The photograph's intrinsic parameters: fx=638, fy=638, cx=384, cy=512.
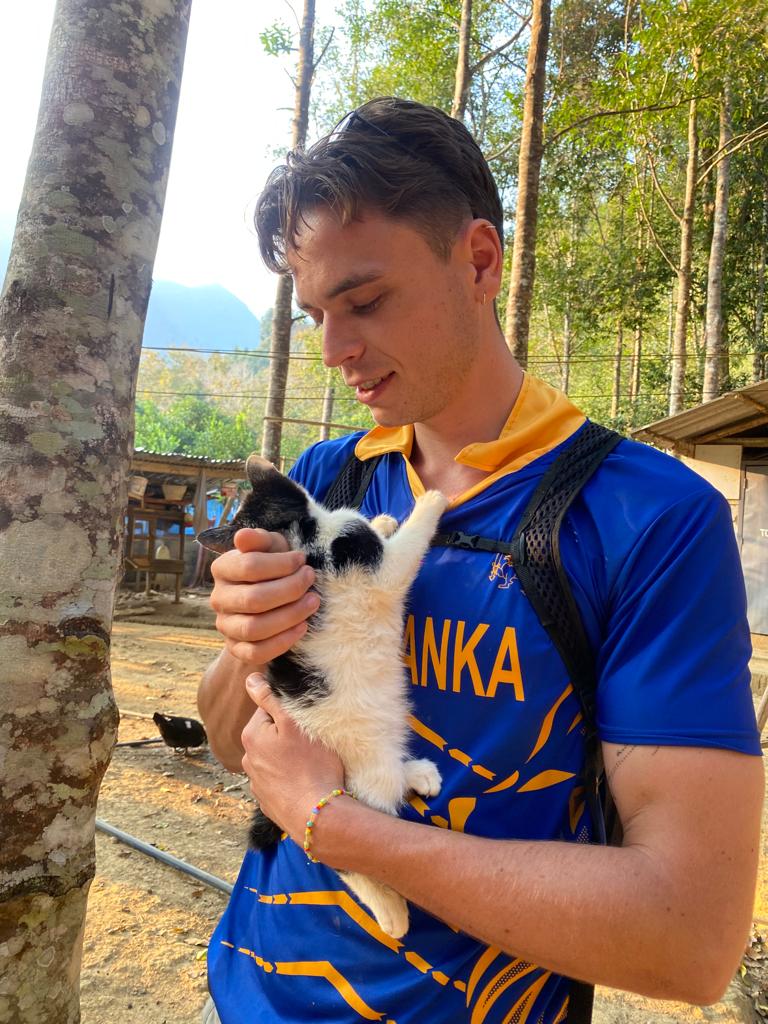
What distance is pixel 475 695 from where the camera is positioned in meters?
1.35

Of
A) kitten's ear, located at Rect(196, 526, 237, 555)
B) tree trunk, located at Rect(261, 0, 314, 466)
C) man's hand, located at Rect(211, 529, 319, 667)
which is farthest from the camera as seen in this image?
tree trunk, located at Rect(261, 0, 314, 466)

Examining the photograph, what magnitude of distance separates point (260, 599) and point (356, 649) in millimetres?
469

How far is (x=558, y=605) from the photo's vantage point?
130 centimetres

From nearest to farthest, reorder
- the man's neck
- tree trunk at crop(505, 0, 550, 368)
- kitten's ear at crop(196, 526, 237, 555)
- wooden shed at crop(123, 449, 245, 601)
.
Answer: the man's neck < kitten's ear at crop(196, 526, 237, 555) < tree trunk at crop(505, 0, 550, 368) < wooden shed at crop(123, 449, 245, 601)

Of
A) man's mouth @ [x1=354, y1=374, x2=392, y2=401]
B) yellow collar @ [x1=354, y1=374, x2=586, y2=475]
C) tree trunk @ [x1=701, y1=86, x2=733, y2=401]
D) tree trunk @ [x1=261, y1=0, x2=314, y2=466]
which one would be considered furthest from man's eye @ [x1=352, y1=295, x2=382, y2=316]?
tree trunk @ [x1=701, y1=86, x2=733, y2=401]

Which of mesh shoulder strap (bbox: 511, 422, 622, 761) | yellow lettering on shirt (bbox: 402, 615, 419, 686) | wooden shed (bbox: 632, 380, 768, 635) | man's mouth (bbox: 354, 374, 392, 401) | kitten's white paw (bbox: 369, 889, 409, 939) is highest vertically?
wooden shed (bbox: 632, 380, 768, 635)

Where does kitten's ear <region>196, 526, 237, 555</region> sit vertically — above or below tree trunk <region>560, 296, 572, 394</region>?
below

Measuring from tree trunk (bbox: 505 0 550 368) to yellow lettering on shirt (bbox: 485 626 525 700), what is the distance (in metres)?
7.12

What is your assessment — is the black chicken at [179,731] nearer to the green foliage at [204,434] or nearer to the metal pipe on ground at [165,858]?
the metal pipe on ground at [165,858]

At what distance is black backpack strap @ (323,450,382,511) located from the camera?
6.39 feet

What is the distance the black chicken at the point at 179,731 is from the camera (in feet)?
23.2

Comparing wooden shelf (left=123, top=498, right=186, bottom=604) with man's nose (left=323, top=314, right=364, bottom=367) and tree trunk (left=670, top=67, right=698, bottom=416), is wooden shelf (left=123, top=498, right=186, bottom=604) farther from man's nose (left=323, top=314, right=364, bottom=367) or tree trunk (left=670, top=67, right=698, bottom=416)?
man's nose (left=323, top=314, right=364, bottom=367)

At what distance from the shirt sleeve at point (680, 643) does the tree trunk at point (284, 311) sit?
38.1ft

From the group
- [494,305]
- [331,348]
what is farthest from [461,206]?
[331,348]
